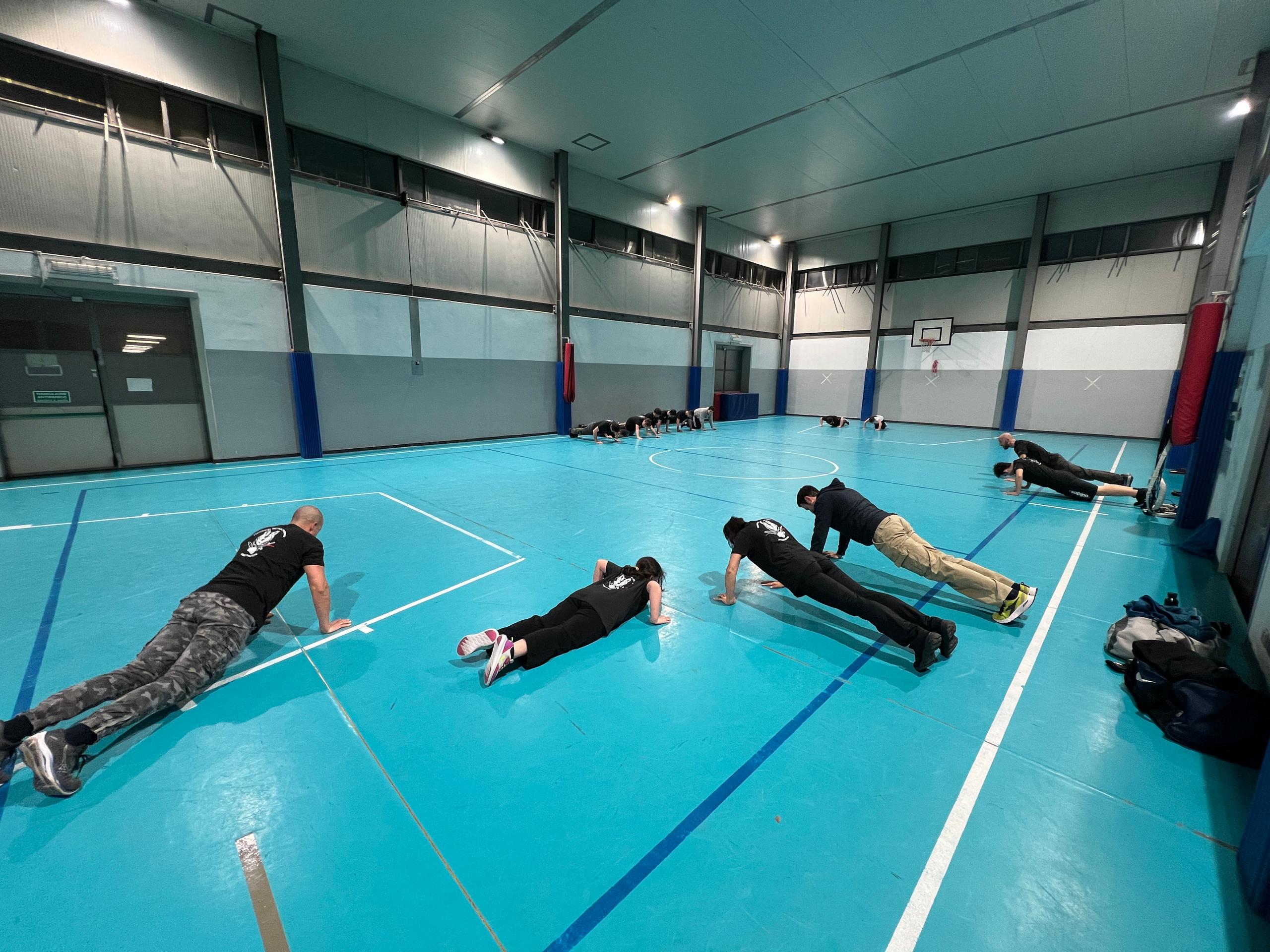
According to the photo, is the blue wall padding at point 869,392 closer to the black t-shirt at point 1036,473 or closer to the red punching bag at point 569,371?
the red punching bag at point 569,371

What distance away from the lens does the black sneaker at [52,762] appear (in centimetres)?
263

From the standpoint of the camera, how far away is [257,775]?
293cm

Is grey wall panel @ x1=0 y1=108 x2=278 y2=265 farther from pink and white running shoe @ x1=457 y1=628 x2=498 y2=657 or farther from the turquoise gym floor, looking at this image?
pink and white running shoe @ x1=457 y1=628 x2=498 y2=657

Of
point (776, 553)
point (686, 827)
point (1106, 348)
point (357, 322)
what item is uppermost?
point (1106, 348)

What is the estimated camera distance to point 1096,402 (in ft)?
64.5

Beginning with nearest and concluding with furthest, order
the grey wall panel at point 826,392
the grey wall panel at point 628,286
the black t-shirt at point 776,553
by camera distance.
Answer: the black t-shirt at point 776,553, the grey wall panel at point 628,286, the grey wall panel at point 826,392

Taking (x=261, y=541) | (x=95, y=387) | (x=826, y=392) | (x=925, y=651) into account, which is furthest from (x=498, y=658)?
(x=826, y=392)

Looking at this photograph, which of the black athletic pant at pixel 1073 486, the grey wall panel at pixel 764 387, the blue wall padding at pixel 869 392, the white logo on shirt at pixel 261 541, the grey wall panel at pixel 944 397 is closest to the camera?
the white logo on shirt at pixel 261 541

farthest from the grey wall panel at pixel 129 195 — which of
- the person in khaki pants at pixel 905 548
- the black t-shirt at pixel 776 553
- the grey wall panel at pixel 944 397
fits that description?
the grey wall panel at pixel 944 397

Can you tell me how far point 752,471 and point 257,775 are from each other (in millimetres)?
10393

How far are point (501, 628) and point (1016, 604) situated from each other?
15.4 feet

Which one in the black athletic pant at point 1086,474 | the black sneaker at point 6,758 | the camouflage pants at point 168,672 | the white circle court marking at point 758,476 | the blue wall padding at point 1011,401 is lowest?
the black sneaker at point 6,758

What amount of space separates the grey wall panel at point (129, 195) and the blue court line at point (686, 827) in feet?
47.0

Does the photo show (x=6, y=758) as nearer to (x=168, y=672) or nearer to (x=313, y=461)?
(x=168, y=672)
